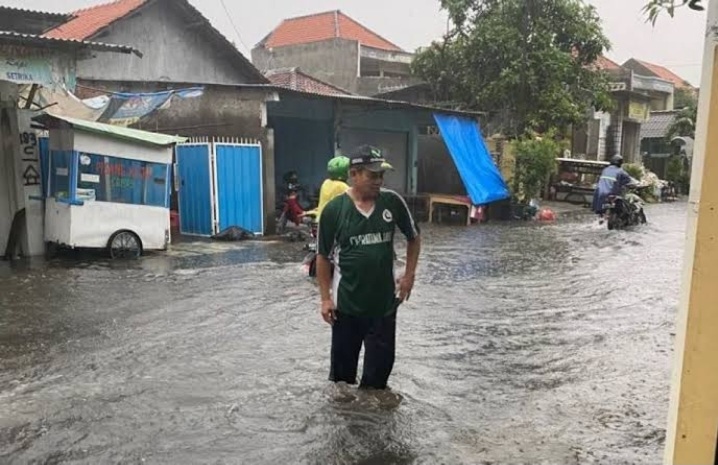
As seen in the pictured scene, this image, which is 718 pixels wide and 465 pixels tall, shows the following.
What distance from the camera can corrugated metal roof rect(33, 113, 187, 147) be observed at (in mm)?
10070

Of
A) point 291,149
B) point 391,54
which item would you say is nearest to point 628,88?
point 391,54

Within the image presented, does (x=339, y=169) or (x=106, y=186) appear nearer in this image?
(x=339, y=169)

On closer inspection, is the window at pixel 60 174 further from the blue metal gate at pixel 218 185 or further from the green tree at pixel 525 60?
the green tree at pixel 525 60

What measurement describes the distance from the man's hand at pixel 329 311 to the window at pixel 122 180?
7084 mm

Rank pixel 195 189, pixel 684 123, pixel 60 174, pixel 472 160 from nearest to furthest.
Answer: pixel 60 174 → pixel 195 189 → pixel 472 160 → pixel 684 123

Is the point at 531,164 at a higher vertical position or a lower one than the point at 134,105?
lower

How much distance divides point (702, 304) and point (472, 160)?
17260mm

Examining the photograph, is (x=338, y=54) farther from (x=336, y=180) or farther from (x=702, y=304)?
(x=702, y=304)

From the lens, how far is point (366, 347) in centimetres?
467

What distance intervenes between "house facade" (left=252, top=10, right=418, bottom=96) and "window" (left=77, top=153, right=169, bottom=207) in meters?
18.3

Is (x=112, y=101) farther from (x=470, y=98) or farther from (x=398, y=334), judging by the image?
(x=470, y=98)

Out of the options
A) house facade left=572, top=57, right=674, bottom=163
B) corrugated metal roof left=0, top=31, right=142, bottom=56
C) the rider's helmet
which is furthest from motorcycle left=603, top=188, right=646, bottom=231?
house facade left=572, top=57, right=674, bottom=163

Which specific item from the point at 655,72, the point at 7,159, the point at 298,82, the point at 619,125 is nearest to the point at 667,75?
the point at 655,72

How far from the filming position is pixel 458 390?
16.9 ft
